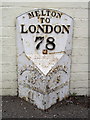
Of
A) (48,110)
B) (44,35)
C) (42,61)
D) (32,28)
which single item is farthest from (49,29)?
(48,110)

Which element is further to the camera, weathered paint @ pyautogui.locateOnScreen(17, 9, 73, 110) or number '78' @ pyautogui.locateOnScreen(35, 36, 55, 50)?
number '78' @ pyautogui.locateOnScreen(35, 36, 55, 50)

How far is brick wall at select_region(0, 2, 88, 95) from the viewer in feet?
12.2

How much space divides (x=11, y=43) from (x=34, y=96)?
0.97m

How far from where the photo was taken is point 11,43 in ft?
12.7

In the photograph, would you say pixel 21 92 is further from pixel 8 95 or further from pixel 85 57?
pixel 85 57

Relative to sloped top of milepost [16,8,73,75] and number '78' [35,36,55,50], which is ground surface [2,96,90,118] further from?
number '78' [35,36,55,50]

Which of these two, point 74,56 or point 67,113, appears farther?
point 74,56

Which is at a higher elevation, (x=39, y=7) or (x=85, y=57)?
(x=39, y=7)

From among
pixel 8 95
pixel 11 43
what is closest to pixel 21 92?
pixel 8 95

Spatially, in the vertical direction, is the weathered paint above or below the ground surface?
above

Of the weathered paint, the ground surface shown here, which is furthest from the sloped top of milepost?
the ground surface

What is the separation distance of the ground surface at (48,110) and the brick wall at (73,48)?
0.22 m

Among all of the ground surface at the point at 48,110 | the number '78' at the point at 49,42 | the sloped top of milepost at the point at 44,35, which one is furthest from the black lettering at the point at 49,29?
the ground surface at the point at 48,110

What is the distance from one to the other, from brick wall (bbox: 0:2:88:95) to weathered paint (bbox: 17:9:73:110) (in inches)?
4.3
